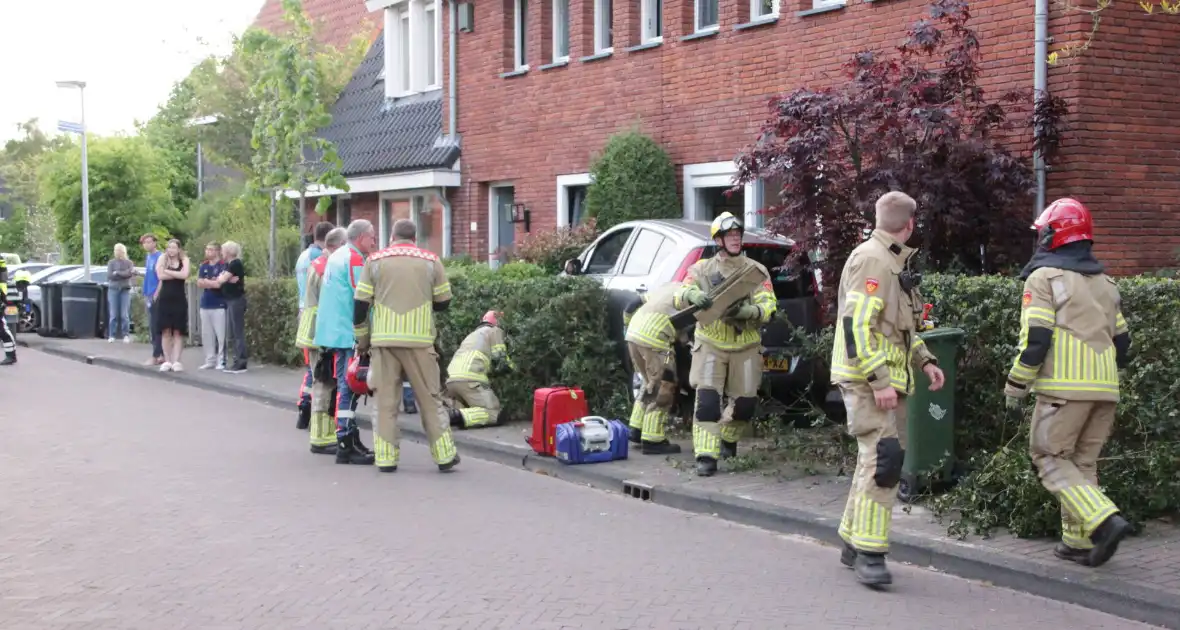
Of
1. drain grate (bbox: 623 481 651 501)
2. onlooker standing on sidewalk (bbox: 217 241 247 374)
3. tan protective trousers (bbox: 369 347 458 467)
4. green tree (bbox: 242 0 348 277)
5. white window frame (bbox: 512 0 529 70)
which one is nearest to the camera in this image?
drain grate (bbox: 623 481 651 501)

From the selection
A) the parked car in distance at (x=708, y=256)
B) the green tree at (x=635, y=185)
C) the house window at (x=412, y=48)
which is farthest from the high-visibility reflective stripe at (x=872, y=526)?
the house window at (x=412, y=48)

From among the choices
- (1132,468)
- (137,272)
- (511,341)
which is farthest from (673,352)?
(137,272)

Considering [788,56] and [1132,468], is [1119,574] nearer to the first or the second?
[1132,468]

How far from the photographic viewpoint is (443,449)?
34.7ft

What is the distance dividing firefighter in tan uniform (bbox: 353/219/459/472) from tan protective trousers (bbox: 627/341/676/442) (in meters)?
1.60

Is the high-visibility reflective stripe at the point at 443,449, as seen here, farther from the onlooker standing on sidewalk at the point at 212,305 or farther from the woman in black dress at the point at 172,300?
the woman in black dress at the point at 172,300

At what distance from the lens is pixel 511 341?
42.3 ft

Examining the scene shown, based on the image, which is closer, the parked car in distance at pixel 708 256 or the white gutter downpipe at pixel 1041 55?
the parked car in distance at pixel 708 256

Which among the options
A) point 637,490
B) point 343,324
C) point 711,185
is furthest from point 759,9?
point 637,490

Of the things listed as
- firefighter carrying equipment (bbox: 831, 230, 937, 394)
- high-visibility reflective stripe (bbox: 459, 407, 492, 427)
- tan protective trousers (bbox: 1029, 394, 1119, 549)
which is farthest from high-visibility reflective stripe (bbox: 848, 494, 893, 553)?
high-visibility reflective stripe (bbox: 459, 407, 492, 427)

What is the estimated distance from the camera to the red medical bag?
10.9 m

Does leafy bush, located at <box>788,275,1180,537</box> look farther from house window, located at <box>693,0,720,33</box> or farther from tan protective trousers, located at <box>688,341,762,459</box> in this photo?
house window, located at <box>693,0,720,33</box>

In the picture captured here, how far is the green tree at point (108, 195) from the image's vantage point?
1325 inches

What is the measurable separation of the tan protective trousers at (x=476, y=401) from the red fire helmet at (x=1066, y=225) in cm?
674
